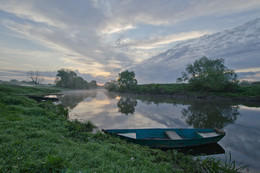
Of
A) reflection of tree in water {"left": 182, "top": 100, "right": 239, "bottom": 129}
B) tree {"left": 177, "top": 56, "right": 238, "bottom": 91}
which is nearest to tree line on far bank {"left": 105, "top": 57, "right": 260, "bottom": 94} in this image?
tree {"left": 177, "top": 56, "right": 238, "bottom": 91}

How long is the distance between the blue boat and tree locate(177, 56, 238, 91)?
48145 millimetres

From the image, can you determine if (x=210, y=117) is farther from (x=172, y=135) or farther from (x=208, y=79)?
(x=208, y=79)

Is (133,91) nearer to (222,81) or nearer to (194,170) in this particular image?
(222,81)

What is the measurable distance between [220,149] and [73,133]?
36.2 feet

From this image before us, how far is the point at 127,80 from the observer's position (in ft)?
307

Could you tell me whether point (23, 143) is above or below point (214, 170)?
above

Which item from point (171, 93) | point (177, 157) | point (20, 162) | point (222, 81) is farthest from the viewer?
point (171, 93)

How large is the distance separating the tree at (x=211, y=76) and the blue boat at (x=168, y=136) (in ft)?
158

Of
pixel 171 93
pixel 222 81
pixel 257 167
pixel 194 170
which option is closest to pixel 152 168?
pixel 194 170

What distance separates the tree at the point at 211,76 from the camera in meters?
49.5

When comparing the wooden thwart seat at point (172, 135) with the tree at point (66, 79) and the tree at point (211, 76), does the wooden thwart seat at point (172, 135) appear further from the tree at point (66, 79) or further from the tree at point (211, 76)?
the tree at point (66, 79)

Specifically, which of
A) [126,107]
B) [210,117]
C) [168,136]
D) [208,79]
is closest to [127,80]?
[208,79]

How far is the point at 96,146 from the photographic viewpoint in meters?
6.04

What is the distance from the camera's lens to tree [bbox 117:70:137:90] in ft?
307
